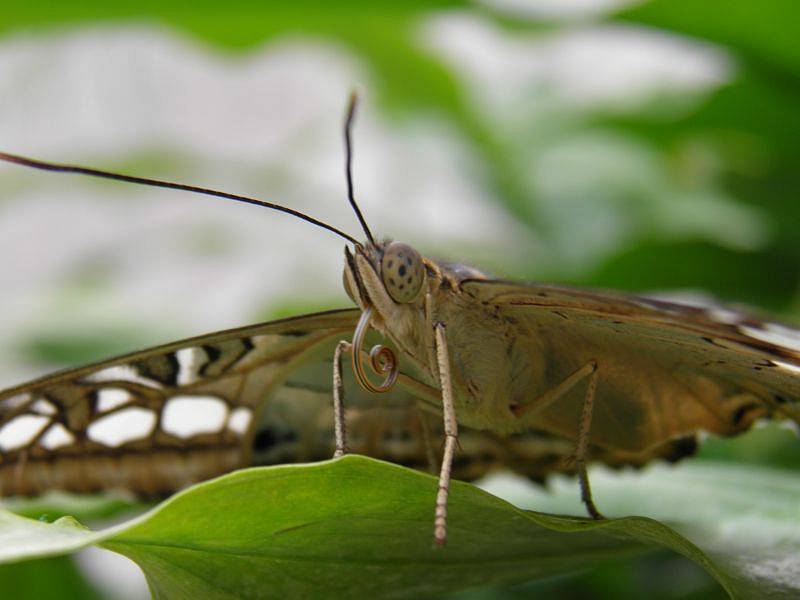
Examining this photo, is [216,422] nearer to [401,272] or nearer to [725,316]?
[401,272]

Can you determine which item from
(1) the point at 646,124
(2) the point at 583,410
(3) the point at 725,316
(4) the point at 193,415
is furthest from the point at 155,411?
(1) the point at 646,124

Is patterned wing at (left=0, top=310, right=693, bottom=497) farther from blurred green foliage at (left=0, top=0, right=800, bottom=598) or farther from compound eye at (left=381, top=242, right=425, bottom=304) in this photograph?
blurred green foliage at (left=0, top=0, right=800, bottom=598)

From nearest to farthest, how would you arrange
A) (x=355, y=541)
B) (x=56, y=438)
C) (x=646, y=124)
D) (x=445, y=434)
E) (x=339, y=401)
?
(x=355, y=541), (x=445, y=434), (x=339, y=401), (x=56, y=438), (x=646, y=124)

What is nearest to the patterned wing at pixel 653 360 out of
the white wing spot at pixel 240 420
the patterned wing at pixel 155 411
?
the patterned wing at pixel 155 411

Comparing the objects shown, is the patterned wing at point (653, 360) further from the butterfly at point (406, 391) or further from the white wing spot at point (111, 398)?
the white wing spot at point (111, 398)

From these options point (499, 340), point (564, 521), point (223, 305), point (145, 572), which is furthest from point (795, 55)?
point (223, 305)

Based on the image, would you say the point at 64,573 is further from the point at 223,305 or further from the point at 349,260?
the point at 223,305
